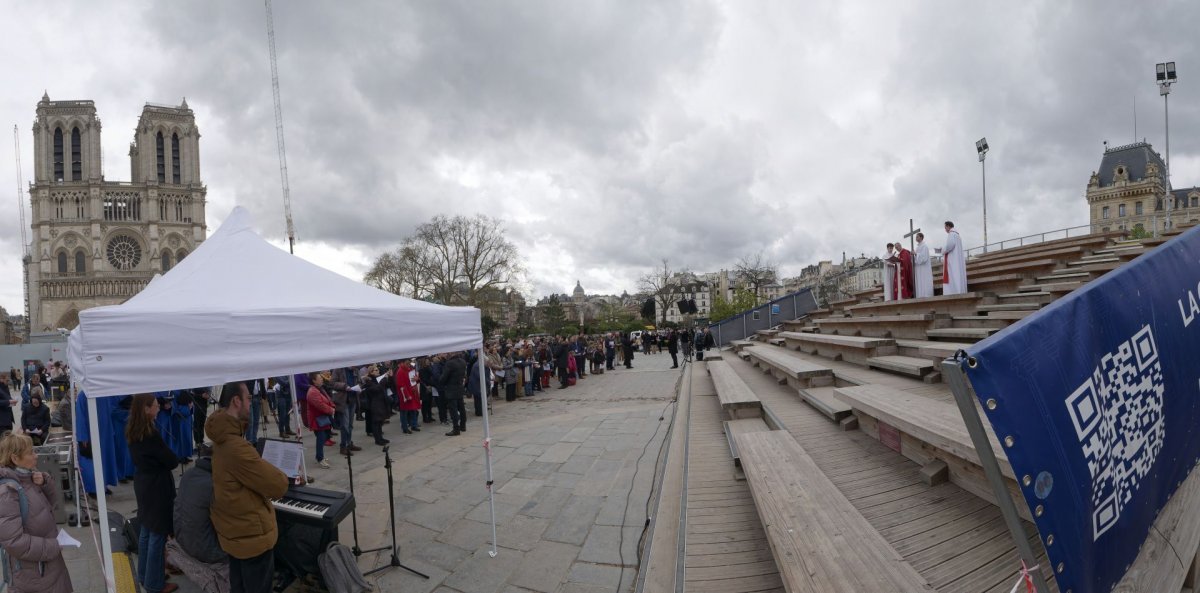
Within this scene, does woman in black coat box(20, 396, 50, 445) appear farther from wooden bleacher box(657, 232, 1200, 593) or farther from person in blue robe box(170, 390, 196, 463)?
wooden bleacher box(657, 232, 1200, 593)

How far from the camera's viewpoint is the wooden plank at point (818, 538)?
212cm

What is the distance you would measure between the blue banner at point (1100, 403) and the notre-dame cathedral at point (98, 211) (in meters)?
83.5

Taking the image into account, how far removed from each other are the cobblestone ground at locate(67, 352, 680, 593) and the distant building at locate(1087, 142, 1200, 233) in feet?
228

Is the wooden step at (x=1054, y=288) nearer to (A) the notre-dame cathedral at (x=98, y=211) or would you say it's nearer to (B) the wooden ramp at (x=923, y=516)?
(B) the wooden ramp at (x=923, y=516)

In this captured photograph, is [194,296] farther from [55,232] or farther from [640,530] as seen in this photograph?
[55,232]

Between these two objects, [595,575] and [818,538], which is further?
[595,575]

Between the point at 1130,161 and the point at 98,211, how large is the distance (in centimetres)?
12973

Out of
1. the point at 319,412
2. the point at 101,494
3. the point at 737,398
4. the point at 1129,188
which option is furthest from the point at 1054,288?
the point at 1129,188

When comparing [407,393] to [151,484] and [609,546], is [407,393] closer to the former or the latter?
[151,484]

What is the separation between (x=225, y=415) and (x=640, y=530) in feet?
12.0

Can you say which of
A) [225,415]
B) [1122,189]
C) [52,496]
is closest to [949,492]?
A: [225,415]

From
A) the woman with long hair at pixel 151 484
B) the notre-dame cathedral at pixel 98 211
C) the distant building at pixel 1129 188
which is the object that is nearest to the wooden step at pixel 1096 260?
the woman with long hair at pixel 151 484

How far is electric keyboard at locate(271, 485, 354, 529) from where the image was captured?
141 inches

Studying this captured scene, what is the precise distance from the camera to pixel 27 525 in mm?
2951
